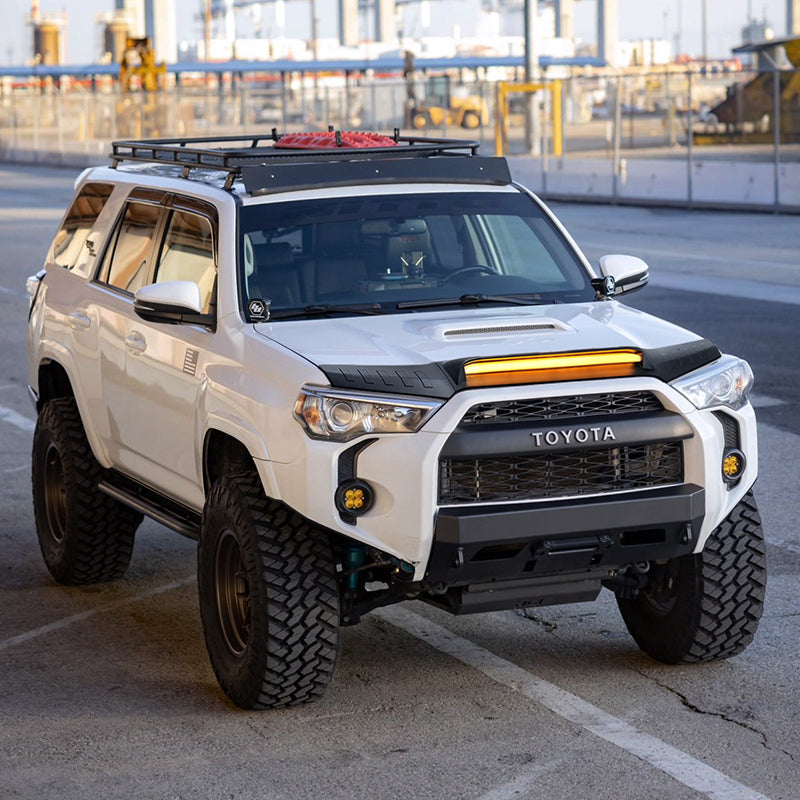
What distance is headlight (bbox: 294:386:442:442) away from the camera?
5016 mm

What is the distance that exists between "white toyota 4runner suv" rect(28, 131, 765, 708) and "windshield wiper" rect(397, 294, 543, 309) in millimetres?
18

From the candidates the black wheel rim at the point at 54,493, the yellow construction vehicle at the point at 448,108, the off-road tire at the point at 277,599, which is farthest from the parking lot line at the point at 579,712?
the yellow construction vehicle at the point at 448,108

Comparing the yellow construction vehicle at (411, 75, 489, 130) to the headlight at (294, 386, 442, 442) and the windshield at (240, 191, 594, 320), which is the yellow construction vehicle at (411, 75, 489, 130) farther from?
the headlight at (294, 386, 442, 442)

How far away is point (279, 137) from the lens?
824cm

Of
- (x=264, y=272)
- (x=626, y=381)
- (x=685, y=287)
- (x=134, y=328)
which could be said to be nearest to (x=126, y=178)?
(x=134, y=328)

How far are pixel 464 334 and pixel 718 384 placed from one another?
2.89ft

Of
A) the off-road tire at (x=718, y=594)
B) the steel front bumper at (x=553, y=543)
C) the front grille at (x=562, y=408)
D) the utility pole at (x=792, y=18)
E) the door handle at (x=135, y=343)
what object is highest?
the utility pole at (x=792, y=18)

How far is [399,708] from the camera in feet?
18.1

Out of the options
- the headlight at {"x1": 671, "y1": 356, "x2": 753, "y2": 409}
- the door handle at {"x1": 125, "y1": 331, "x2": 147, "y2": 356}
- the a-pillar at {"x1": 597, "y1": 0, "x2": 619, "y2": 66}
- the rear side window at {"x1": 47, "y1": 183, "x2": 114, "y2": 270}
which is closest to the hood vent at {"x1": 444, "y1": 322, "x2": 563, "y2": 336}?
the headlight at {"x1": 671, "y1": 356, "x2": 753, "y2": 409}

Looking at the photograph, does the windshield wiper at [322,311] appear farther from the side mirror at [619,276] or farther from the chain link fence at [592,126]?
the chain link fence at [592,126]

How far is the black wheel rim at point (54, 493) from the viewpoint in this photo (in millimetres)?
7387

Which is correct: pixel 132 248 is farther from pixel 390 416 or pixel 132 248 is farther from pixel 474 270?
pixel 390 416

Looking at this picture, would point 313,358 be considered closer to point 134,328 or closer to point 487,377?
point 487,377

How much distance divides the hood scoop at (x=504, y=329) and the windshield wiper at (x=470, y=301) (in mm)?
541
